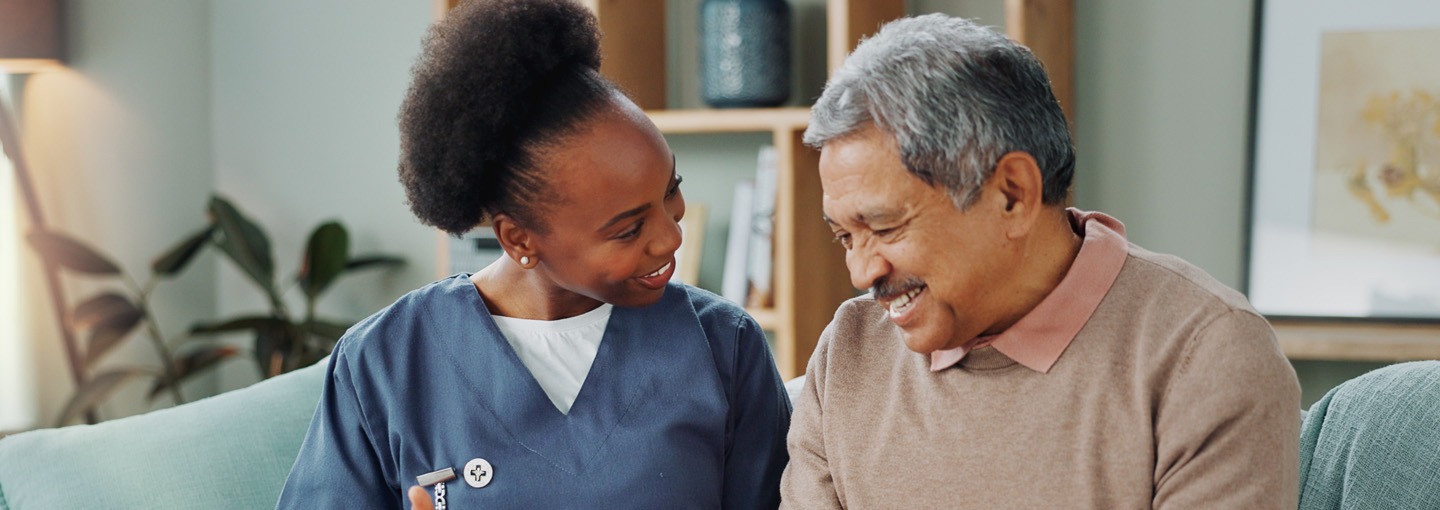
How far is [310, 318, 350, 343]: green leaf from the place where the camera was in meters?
2.96

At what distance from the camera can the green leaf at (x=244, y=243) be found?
2924 millimetres

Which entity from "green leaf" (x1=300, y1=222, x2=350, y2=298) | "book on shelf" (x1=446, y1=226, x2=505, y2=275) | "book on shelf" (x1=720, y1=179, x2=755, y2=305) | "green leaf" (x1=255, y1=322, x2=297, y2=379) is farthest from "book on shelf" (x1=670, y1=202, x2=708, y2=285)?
"green leaf" (x1=255, y1=322, x2=297, y2=379)

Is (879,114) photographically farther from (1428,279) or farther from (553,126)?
(1428,279)

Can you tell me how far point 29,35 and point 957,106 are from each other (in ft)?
8.09

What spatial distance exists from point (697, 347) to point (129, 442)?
→ 73cm

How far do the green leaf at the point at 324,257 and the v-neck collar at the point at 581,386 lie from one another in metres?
1.65

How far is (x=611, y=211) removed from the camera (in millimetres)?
1292

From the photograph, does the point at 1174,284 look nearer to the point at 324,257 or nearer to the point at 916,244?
the point at 916,244

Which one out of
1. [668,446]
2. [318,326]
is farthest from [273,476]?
[318,326]

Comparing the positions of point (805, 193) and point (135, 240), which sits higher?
point (805, 193)

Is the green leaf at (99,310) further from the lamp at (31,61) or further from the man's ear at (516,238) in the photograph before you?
the man's ear at (516,238)

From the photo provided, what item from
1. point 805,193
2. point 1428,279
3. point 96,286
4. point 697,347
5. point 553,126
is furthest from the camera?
point 96,286

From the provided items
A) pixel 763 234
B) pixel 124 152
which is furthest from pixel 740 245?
pixel 124 152

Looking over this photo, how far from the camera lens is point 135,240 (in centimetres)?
305
